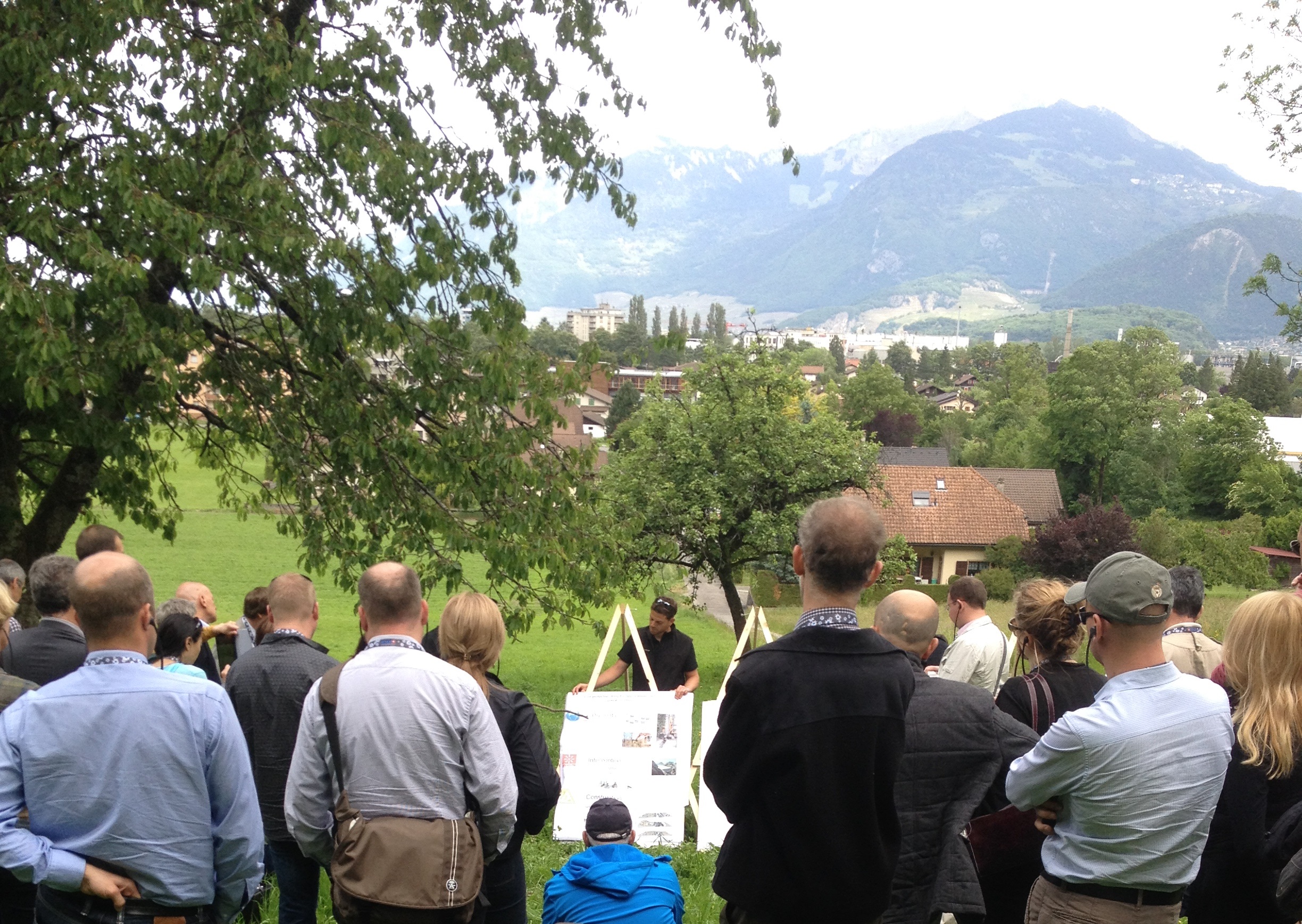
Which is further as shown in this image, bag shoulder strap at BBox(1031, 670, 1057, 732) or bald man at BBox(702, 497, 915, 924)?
bag shoulder strap at BBox(1031, 670, 1057, 732)

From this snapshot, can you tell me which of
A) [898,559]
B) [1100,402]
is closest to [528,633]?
[898,559]

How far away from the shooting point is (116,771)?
3484 millimetres

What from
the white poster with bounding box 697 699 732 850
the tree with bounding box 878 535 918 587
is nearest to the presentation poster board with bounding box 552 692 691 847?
the white poster with bounding box 697 699 732 850

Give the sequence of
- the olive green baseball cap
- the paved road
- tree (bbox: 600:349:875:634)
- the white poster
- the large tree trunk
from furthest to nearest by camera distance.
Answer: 1. the paved road
2. tree (bbox: 600:349:875:634)
3. the large tree trunk
4. the white poster
5. the olive green baseball cap

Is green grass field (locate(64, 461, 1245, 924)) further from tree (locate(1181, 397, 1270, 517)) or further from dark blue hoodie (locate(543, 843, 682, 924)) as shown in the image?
tree (locate(1181, 397, 1270, 517))

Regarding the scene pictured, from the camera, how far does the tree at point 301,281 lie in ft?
24.7

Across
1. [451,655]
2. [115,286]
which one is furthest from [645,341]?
[451,655]

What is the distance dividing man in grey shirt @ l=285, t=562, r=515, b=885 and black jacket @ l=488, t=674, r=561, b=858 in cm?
28

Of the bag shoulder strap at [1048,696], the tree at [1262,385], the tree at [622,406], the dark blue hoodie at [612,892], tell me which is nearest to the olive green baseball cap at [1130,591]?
the bag shoulder strap at [1048,696]

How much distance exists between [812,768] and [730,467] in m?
21.5

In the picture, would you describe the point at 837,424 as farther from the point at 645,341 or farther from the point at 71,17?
the point at 71,17

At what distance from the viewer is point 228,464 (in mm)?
10852

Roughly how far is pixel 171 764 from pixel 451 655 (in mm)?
1178

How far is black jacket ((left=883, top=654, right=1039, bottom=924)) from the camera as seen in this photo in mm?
4035
